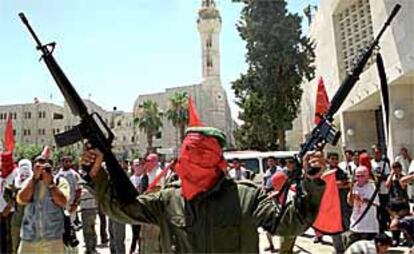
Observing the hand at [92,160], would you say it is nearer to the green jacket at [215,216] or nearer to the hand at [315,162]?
the green jacket at [215,216]

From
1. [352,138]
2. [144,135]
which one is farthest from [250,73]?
[144,135]

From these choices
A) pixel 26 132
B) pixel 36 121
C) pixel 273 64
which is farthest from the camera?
pixel 26 132

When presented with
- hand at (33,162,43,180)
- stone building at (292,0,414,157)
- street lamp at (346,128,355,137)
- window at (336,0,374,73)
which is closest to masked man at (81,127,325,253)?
hand at (33,162,43,180)

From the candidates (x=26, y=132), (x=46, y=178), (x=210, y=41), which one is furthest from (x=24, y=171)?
(x=210, y=41)

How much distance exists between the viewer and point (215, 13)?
65.7m

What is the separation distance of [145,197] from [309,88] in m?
26.4

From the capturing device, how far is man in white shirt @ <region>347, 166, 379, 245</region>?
242 inches

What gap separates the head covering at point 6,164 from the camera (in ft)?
20.8

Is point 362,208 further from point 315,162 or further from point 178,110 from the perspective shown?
point 178,110

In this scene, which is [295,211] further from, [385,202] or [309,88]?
[309,88]

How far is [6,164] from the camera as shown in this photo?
636 centimetres

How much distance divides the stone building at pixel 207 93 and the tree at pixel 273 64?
32.9 metres

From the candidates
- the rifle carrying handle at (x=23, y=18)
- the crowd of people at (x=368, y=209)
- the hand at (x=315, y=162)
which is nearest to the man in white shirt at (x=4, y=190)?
the crowd of people at (x=368, y=209)

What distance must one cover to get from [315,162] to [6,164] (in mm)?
5240
